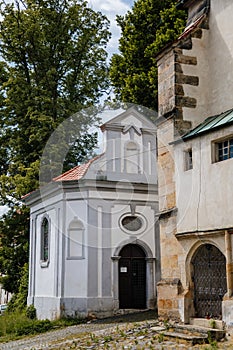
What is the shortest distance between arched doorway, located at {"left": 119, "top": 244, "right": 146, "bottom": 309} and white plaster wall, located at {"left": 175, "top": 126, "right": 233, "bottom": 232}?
6256 millimetres

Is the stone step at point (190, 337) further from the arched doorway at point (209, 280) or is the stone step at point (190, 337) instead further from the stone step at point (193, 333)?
the arched doorway at point (209, 280)

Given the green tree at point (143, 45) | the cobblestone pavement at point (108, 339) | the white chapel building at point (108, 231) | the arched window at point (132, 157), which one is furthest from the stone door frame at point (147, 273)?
the green tree at point (143, 45)

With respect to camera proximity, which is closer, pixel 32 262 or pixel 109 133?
pixel 109 133

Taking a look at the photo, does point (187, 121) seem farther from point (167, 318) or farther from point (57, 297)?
point (57, 297)

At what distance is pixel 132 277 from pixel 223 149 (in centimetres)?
850

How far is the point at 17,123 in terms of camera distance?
1125 inches

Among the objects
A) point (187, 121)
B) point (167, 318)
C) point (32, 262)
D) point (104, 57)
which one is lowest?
point (167, 318)

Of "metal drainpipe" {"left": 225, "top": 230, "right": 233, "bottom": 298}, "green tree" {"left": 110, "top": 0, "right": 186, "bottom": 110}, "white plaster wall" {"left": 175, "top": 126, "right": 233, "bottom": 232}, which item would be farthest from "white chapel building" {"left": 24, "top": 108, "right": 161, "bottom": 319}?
"metal drainpipe" {"left": 225, "top": 230, "right": 233, "bottom": 298}

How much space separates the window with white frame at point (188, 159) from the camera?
13844 millimetres

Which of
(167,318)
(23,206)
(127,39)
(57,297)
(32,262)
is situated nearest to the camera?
(167,318)

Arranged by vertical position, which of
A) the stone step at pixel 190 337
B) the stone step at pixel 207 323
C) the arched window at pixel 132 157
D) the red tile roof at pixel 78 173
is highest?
the arched window at pixel 132 157

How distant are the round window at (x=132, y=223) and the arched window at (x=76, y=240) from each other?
1640 mm

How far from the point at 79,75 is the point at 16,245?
409 inches

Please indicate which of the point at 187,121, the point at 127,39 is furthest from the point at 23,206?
the point at 187,121
